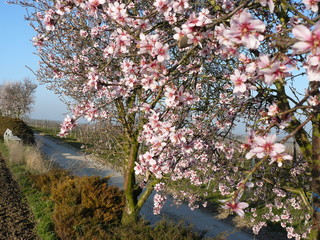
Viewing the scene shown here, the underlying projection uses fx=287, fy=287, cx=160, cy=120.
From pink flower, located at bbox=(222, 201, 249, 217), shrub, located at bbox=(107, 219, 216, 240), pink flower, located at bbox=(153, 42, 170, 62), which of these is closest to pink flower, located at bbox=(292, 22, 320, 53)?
pink flower, located at bbox=(222, 201, 249, 217)

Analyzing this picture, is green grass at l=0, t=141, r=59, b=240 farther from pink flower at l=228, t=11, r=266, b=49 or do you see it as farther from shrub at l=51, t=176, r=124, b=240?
pink flower at l=228, t=11, r=266, b=49

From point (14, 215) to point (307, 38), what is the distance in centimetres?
674

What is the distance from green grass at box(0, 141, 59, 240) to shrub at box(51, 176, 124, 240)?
10.4 inches

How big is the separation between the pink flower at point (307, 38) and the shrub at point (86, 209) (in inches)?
161

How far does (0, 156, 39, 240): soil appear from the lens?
5363 mm

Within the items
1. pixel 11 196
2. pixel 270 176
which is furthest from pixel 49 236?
pixel 270 176

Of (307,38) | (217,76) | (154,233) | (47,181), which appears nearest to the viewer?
(307,38)

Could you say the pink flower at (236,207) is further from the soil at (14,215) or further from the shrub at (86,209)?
the soil at (14,215)

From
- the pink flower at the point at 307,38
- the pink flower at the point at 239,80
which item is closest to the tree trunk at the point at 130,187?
the pink flower at the point at 239,80

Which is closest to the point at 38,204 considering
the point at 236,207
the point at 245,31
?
the point at 236,207

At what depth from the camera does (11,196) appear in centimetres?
722

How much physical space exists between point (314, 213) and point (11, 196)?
698 cm

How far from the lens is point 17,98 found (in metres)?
34.5

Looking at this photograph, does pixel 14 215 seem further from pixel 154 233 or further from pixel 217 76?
pixel 217 76
